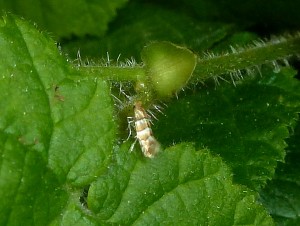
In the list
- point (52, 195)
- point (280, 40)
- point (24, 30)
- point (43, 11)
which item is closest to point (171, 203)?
point (52, 195)

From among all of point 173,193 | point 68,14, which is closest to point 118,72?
point 173,193

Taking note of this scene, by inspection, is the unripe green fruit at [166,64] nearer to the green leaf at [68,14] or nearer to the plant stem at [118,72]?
the plant stem at [118,72]

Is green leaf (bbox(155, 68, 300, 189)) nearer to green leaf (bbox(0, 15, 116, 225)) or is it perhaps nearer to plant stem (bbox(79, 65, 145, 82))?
plant stem (bbox(79, 65, 145, 82))

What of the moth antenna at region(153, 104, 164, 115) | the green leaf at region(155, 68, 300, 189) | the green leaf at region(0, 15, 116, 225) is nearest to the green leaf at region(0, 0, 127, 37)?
the green leaf at region(155, 68, 300, 189)

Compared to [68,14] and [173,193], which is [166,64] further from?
[68,14]

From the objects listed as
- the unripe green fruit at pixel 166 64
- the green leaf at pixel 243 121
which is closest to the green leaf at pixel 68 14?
the green leaf at pixel 243 121

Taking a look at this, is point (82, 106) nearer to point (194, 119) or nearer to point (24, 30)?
point (24, 30)

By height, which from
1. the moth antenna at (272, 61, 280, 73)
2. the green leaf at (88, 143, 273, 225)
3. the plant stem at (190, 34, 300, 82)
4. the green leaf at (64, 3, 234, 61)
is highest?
the green leaf at (88, 143, 273, 225)
